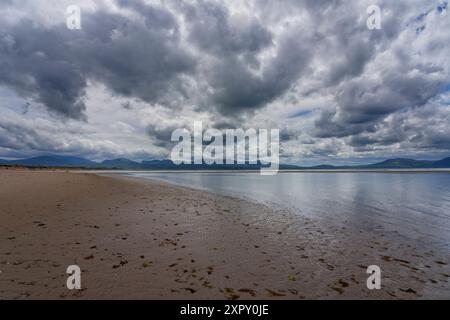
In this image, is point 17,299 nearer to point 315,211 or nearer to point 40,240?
point 40,240

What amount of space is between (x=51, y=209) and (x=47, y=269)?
9531 millimetres

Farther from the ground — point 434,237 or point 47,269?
point 47,269

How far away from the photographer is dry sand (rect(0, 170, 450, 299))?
211 inches

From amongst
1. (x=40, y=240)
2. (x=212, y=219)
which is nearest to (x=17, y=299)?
(x=40, y=240)

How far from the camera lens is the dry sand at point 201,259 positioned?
5359 millimetres

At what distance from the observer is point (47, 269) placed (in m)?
5.98

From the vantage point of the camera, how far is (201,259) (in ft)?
23.8

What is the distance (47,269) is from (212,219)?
340 inches
